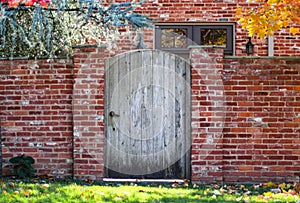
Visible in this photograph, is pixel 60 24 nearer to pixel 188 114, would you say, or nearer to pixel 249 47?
pixel 188 114

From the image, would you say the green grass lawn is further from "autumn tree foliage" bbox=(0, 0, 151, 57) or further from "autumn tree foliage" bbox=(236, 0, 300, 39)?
"autumn tree foliage" bbox=(236, 0, 300, 39)

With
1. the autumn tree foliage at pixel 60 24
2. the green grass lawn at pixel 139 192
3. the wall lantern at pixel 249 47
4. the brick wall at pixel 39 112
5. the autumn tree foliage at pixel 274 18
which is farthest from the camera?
the wall lantern at pixel 249 47

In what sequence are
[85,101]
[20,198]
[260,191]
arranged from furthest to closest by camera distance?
1. [85,101]
2. [260,191]
3. [20,198]

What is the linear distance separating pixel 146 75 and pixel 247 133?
5.50 feet

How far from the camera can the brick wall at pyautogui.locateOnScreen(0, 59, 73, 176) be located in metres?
6.90

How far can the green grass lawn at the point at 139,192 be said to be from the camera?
5.34 metres

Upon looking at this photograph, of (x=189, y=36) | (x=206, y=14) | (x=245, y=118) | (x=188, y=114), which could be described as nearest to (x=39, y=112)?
(x=188, y=114)

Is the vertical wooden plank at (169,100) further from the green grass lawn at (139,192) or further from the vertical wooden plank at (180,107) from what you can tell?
the green grass lawn at (139,192)

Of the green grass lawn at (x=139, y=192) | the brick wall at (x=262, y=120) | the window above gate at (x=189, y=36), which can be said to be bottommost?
the green grass lawn at (x=139, y=192)

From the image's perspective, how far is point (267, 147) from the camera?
6879mm

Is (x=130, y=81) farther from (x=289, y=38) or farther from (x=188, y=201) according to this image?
(x=289, y=38)

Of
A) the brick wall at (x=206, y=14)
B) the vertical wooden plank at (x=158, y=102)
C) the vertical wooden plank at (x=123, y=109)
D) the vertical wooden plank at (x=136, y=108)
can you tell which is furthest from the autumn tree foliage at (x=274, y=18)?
the brick wall at (x=206, y=14)

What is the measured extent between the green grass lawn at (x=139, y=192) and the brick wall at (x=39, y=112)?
1.56 feet

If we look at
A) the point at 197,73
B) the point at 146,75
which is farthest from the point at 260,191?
the point at 146,75
